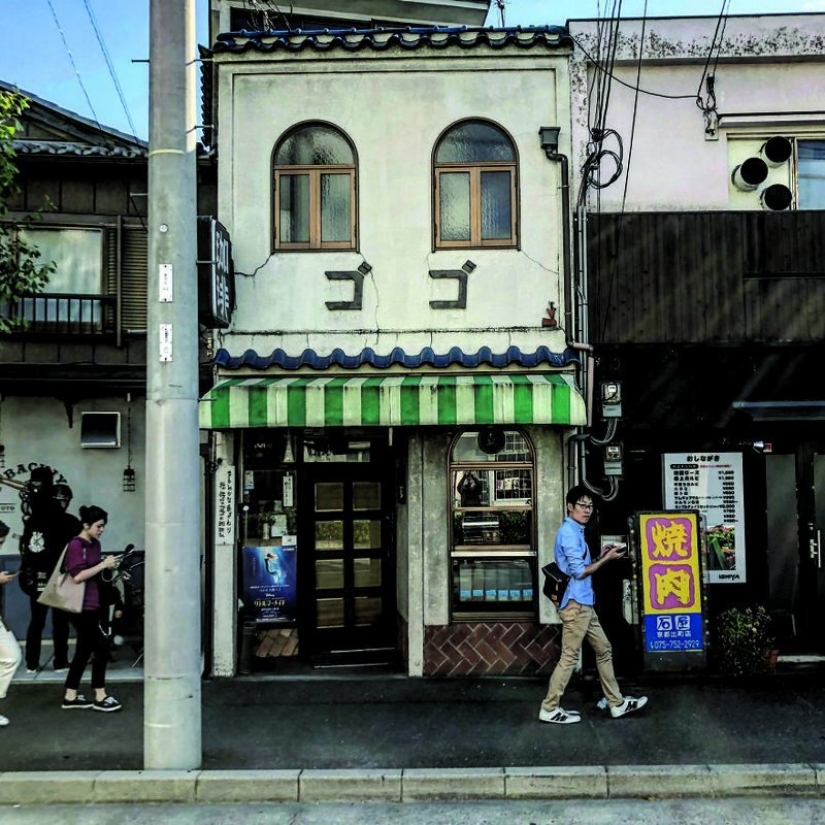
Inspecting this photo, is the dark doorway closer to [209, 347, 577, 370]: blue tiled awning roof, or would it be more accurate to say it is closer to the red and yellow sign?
[209, 347, 577, 370]: blue tiled awning roof

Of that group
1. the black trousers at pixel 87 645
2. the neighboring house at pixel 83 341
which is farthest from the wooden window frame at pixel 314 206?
the black trousers at pixel 87 645

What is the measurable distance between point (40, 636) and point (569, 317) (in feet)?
23.3

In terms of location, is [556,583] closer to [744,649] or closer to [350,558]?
[744,649]

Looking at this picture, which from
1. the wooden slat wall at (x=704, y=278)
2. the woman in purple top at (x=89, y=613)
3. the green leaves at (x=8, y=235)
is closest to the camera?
the woman in purple top at (x=89, y=613)

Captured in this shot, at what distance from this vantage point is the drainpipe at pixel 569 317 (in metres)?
8.94

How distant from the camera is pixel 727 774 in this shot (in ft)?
20.1

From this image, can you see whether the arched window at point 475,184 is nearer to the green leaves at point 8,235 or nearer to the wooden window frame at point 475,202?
the wooden window frame at point 475,202

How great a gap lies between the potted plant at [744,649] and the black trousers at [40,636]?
7.27 m

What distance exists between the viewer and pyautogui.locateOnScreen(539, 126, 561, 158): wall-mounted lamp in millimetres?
8977

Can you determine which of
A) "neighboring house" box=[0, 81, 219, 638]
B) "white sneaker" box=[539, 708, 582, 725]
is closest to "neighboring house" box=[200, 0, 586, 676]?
"white sneaker" box=[539, 708, 582, 725]

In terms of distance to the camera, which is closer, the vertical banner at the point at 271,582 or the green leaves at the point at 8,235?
the green leaves at the point at 8,235

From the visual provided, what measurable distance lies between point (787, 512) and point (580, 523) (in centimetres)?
336

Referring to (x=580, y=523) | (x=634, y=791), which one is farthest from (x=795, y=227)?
(x=634, y=791)

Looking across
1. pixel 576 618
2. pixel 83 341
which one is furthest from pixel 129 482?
pixel 576 618
